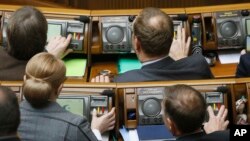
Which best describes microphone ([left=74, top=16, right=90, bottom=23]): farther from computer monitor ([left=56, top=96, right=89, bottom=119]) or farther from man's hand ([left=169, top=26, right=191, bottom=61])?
computer monitor ([left=56, top=96, right=89, bottom=119])

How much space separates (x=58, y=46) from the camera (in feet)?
10.4

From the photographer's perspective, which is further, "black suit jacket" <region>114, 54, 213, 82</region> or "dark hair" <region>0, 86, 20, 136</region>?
"black suit jacket" <region>114, 54, 213, 82</region>

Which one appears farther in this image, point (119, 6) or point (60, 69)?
point (119, 6)

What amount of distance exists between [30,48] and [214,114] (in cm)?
90

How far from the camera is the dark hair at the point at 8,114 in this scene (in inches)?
69.2

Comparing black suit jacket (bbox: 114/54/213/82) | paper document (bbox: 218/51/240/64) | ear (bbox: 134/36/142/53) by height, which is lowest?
paper document (bbox: 218/51/240/64)

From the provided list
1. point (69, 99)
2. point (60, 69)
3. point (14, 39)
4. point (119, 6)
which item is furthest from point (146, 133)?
point (119, 6)

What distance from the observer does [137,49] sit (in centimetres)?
277

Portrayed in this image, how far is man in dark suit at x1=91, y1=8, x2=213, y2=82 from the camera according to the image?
2.70 m

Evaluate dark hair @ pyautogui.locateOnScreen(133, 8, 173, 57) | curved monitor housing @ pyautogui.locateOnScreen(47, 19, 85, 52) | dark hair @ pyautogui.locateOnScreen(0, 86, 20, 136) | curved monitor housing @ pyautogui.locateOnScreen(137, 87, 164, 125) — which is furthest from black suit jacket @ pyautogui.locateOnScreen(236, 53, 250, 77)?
dark hair @ pyautogui.locateOnScreen(0, 86, 20, 136)

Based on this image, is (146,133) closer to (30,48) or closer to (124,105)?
(124,105)

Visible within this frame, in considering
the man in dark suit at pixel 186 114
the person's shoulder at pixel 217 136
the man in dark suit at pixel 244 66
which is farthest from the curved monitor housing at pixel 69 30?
the person's shoulder at pixel 217 136

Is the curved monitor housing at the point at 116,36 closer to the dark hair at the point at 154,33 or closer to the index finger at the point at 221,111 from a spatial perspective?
the dark hair at the point at 154,33

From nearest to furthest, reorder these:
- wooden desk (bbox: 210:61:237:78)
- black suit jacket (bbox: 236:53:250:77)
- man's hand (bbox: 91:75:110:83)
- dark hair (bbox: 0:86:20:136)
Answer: dark hair (bbox: 0:86:20:136) < black suit jacket (bbox: 236:53:250:77) < man's hand (bbox: 91:75:110:83) < wooden desk (bbox: 210:61:237:78)
